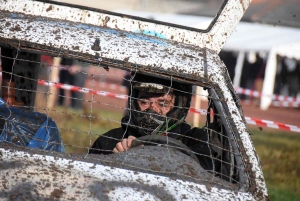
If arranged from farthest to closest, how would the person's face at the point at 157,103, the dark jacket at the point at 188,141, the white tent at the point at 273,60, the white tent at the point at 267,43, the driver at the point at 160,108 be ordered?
the white tent at the point at 273,60
the white tent at the point at 267,43
the person's face at the point at 157,103
the driver at the point at 160,108
the dark jacket at the point at 188,141

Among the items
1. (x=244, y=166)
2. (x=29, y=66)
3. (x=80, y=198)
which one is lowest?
(x=80, y=198)

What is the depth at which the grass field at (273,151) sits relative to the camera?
7573mm

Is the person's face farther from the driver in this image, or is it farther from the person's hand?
the person's hand

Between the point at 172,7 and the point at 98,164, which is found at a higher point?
the point at 172,7

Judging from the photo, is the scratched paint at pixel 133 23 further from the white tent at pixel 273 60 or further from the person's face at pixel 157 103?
the white tent at pixel 273 60

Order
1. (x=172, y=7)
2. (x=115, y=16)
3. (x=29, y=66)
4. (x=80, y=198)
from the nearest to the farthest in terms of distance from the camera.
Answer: (x=80, y=198) → (x=115, y=16) → (x=172, y=7) → (x=29, y=66)

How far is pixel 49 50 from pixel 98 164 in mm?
644

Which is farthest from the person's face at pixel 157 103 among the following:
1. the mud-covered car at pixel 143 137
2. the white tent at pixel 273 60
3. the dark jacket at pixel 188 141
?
the white tent at pixel 273 60

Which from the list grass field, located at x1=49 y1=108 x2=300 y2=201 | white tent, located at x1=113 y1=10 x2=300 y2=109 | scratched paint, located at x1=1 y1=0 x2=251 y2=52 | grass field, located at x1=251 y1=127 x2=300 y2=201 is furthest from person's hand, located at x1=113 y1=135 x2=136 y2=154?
white tent, located at x1=113 y1=10 x2=300 y2=109

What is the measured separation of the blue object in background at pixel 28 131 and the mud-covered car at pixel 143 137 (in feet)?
1.37

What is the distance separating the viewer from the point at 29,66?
4.24 metres

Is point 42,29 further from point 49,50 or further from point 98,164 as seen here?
point 98,164

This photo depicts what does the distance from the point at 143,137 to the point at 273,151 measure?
771cm

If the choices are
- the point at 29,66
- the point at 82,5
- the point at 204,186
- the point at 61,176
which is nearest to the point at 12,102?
the point at 29,66
